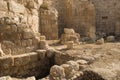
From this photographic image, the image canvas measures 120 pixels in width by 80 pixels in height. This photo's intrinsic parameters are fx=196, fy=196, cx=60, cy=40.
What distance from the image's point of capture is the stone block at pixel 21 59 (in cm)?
805

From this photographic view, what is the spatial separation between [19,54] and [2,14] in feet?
8.03

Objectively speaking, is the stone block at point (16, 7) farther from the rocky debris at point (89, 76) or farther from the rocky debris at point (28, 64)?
the rocky debris at point (89, 76)

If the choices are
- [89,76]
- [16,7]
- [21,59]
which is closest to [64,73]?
[89,76]

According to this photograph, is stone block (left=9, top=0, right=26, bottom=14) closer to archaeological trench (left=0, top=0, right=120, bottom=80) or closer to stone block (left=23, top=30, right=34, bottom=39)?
archaeological trench (left=0, top=0, right=120, bottom=80)

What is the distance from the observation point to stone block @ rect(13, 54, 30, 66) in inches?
317

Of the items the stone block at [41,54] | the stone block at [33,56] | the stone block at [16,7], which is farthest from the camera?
the stone block at [16,7]

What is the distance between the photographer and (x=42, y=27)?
12344mm

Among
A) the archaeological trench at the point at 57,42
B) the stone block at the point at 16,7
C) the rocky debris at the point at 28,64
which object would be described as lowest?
the rocky debris at the point at 28,64

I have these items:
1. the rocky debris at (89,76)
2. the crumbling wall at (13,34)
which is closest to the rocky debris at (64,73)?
the rocky debris at (89,76)

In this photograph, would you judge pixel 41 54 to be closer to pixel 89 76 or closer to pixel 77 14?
pixel 89 76

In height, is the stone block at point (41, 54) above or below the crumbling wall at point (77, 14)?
below

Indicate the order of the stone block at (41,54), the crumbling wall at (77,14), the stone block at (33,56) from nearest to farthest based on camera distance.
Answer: the stone block at (33,56) < the stone block at (41,54) < the crumbling wall at (77,14)

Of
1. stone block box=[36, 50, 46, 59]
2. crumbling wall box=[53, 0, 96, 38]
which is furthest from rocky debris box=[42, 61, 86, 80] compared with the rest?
crumbling wall box=[53, 0, 96, 38]

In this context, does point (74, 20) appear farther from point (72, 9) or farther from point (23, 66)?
point (23, 66)
